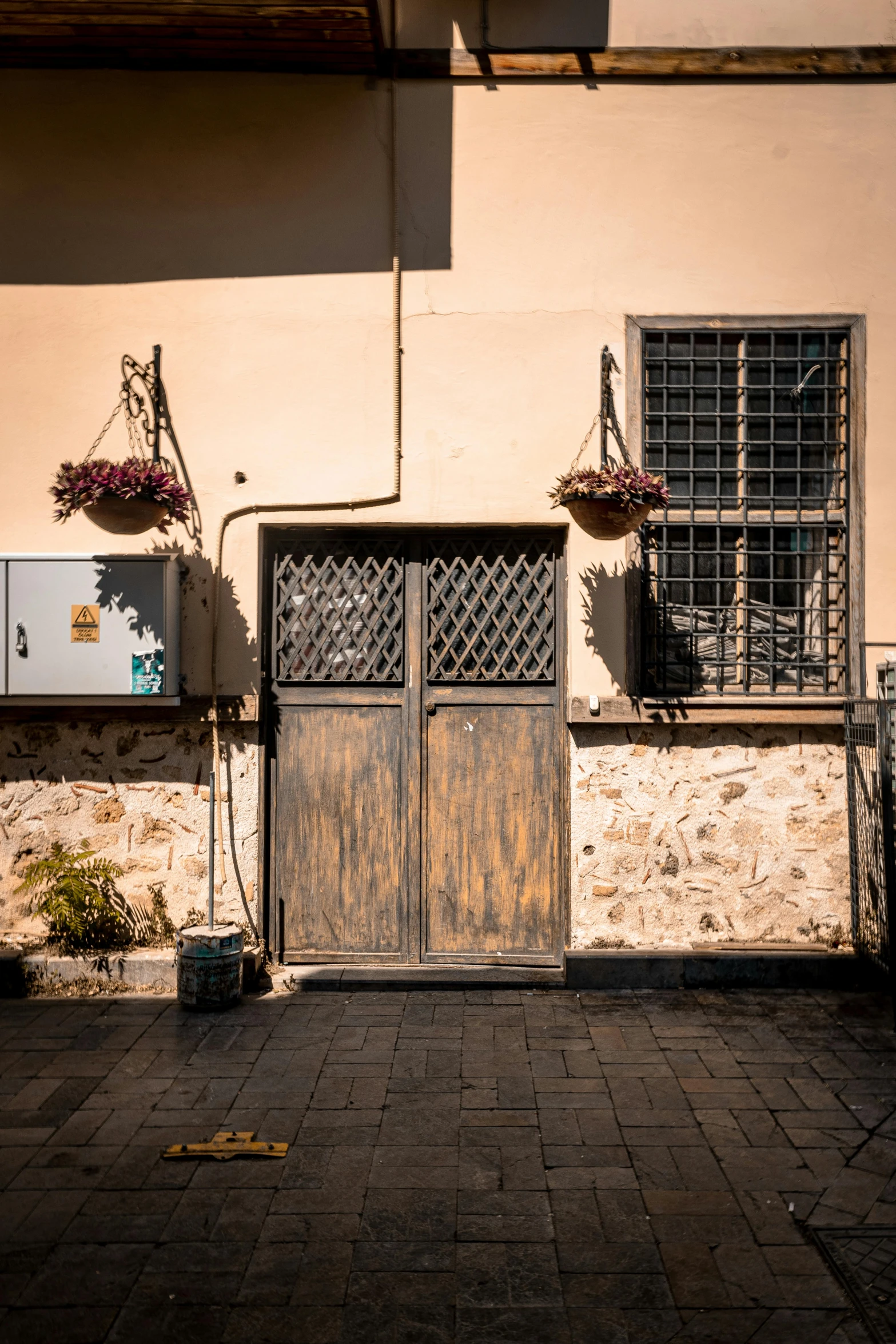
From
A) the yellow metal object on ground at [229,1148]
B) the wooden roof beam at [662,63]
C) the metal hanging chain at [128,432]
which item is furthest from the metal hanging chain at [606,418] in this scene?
the yellow metal object on ground at [229,1148]

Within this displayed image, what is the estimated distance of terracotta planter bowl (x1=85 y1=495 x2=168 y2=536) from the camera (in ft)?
17.6

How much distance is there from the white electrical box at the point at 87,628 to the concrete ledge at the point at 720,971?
3.08m

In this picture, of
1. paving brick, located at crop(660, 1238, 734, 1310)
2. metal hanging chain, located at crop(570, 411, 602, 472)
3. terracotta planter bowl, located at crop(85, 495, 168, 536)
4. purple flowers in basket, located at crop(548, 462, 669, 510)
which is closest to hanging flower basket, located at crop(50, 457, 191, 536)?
terracotta planter bowl, located at crop(85, 495, 168, 536)

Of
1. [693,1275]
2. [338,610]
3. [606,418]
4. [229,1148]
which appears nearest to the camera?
[693,1275]

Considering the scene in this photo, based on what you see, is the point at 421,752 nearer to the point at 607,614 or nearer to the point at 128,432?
the point at 607,614

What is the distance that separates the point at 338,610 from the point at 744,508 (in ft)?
8.55

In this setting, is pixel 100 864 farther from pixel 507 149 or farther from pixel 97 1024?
pixel 507 149

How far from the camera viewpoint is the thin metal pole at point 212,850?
5922 mm

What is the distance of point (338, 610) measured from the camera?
20.6 feet

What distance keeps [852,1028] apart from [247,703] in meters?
3.86

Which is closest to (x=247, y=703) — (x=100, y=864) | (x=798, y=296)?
(x=100, y=864)

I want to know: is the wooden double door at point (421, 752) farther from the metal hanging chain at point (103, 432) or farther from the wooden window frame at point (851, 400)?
the metal hanging chain at point (103, 432)

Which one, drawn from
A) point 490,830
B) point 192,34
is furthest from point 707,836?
point 192,34

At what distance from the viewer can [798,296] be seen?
6.10 metres
